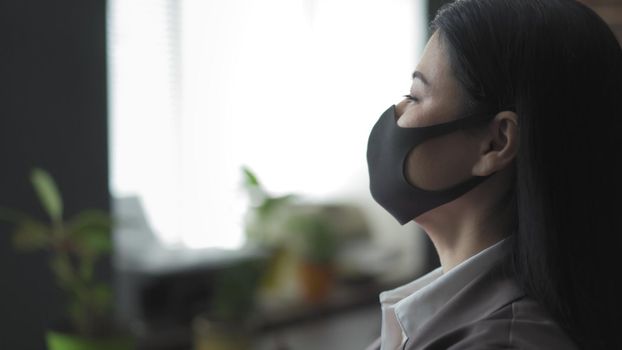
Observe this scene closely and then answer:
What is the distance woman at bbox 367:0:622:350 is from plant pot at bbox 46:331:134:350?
1416 millimetres

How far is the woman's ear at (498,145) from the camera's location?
1004mm

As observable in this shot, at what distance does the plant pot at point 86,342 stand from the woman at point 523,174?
142cm

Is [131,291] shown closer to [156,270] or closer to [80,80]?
[156,270]

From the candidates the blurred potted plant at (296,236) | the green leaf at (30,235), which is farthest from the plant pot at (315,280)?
the green leaf at (30,235)

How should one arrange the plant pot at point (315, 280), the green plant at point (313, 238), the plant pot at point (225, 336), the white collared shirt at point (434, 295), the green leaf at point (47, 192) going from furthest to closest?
the plant pot at point (315, 280)
the green plant at point (313, 238)
the plant pot at point (225, 336)
the green leaf at point (47, 192)
the white collared shirt at point (434, 295)

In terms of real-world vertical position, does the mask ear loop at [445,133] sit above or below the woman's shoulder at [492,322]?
above

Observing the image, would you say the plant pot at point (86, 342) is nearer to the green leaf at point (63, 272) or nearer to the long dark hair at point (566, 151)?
the green leaf at point (63, 272)

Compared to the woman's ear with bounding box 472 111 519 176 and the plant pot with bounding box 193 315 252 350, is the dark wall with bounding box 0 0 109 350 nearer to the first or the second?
the plant pot with bounding box 193 315 252 350

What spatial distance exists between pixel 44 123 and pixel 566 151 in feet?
6.80

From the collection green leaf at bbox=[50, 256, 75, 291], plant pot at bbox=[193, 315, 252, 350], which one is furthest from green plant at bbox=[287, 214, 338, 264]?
green leaf at bbox=[50, 256, 75, 291]

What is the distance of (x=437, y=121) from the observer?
3.51 feet

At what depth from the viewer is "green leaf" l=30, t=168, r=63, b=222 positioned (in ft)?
7.67

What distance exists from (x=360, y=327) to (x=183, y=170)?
114 centimetres

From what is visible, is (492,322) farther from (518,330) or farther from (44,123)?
(44,123)
